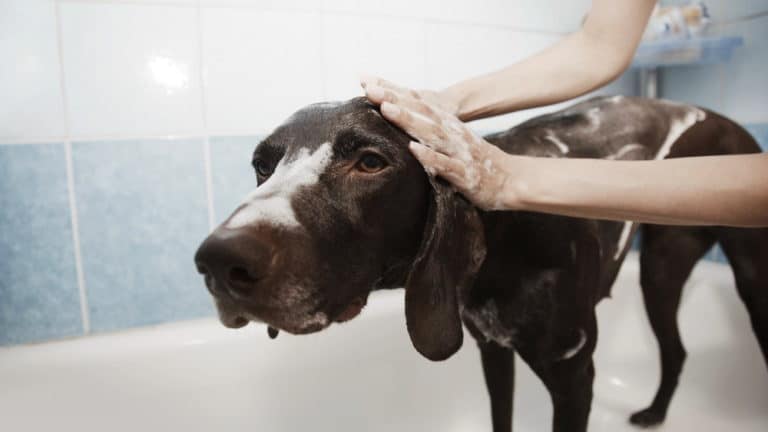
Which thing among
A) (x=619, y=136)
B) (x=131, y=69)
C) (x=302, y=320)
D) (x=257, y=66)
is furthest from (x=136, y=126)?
(x=619, y=136)

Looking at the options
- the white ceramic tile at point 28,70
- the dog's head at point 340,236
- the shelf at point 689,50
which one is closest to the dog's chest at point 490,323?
the dog's head at point 340,236

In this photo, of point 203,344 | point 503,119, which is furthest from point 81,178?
point 503,119

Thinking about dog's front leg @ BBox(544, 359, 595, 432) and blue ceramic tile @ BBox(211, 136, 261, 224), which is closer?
dog's front leg @ BBox(544, 359, 595, 432)

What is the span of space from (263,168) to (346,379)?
84 centimetres

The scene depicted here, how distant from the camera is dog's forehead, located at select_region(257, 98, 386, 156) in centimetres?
80

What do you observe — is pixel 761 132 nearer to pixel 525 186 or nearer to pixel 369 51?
pixel 369 51

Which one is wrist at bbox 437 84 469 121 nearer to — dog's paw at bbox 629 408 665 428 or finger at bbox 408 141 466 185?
finger at bbox 408 141 466 185

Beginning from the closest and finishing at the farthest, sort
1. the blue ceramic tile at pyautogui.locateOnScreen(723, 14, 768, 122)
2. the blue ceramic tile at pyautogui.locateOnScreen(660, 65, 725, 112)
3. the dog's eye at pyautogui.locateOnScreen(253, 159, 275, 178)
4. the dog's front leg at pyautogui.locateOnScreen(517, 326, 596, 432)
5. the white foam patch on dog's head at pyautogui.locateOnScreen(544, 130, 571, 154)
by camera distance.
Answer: the dog's eye at pyautogui.locateOnScreen(253, 159, 275, 178), the dog's front leg at pyautogui.locateOnScreen(517, 326, 596, 432), the white foam patch on dog's head at pyautogui.locateOnScreen(544, 130, 571, 154), the blue ceramic tile at pyautogui.locateOnScreen(723, 14, 768, 122), the blue ceramic tile at pyautogui.locateOnScreen(660, 65, 725, 112)

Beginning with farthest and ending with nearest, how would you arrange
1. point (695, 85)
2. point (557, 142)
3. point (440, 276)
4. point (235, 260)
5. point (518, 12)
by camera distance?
point (695, 85), point (518, 12), point (557, 142), point (440, 276), point (235, 260)

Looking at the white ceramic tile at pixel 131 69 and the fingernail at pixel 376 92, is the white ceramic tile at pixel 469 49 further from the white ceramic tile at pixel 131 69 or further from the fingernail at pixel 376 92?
the fingernail at pixel 376 92

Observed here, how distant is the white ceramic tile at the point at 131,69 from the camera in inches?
57.5

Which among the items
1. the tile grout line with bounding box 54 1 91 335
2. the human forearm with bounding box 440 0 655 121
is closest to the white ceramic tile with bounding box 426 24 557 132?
the human forearm with bounding box 440 0 655 121

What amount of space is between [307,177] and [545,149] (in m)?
0.57

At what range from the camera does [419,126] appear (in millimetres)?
792
